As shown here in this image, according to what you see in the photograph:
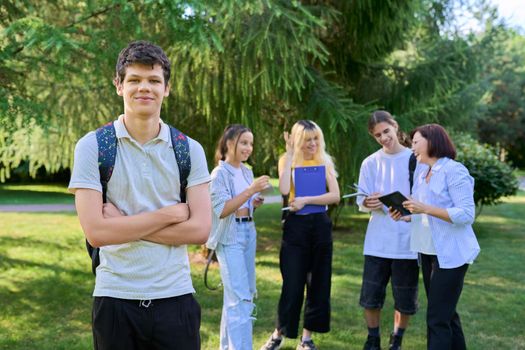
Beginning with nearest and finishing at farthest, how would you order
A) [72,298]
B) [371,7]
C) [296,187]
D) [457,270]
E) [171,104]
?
[457,270] < [296,187] < [72,298] < [171,104] < [371,7]

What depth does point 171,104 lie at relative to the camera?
318 inches

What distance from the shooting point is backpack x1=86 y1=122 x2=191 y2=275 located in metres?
2.19

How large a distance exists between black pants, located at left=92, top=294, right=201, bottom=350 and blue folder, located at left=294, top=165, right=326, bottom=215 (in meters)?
2.46

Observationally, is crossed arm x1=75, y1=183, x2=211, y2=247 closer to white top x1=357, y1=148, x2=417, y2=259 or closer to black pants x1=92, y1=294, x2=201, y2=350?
black pants x1=92, y1=294, x2=201, y2=350

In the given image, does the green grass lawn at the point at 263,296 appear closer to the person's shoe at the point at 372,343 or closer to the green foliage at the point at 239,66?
the person's shoe at the point at 372,343

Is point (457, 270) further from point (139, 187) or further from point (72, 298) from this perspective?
point (72, 298)

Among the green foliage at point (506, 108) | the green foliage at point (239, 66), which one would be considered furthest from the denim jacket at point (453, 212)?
the green foliage at point (506, 108)

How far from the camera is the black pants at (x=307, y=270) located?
4.55m

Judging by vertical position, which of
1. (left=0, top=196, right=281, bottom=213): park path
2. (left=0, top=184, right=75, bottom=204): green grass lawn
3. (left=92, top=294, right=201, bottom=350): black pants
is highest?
(left=92, top=294, right=201, bottom=350): black pants

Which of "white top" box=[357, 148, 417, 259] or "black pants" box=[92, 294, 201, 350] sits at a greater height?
"white top" box=[357, 148, 417, 259]

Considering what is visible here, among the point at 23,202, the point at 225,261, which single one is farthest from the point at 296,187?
the point at 23,202

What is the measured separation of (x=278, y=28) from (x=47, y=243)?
6987 millimetres

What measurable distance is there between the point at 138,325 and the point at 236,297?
6.49 feet

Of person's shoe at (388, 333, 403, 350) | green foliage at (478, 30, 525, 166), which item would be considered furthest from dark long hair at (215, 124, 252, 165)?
green foliage at (478, 30, 525, 166)
